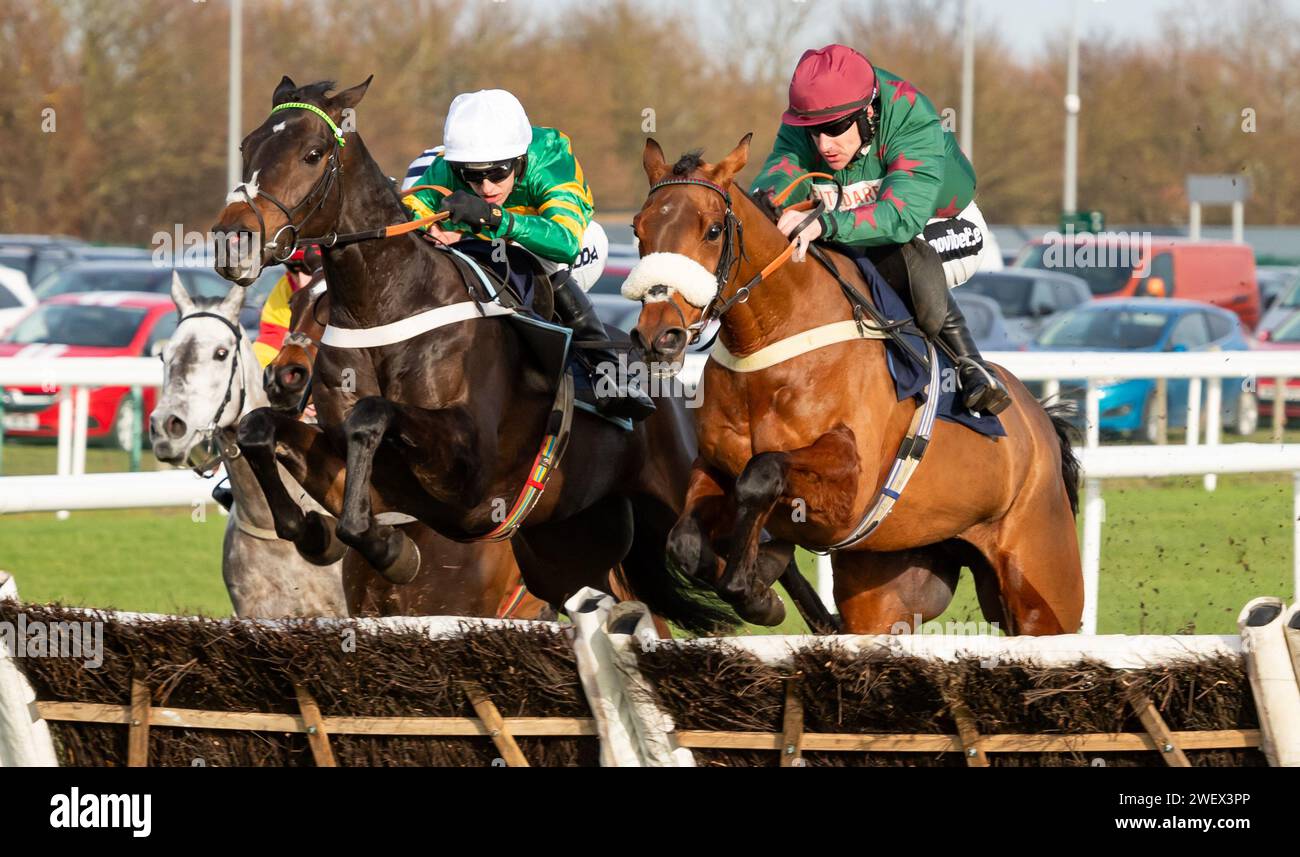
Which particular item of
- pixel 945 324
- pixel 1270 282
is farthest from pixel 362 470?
pixel 1270 282

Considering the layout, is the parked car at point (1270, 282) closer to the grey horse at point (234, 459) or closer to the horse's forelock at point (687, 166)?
the grey horse at point (234, 459)

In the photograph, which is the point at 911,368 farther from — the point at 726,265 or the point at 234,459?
the point at 234,459

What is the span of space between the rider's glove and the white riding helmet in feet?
0.79

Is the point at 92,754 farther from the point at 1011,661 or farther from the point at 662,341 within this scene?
the point at 1011,661

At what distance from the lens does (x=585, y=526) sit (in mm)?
5641

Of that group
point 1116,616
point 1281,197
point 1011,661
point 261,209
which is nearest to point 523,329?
point 261,209

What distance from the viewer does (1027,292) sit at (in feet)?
62.3

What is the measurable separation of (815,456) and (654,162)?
0.82 m

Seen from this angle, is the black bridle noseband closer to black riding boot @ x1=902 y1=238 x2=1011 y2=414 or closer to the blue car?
black riding boot @ x1=902 y1=238 x2=1011 y2=414

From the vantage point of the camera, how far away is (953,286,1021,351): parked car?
49.3 feet

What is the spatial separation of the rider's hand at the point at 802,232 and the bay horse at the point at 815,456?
42 millimetres

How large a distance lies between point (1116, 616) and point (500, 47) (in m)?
26.7

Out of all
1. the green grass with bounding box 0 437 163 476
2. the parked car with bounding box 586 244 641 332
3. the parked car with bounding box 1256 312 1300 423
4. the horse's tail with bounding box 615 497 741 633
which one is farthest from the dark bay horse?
the parked car with bounding box 1256 312 1300 423

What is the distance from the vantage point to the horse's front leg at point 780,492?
13.9ft
